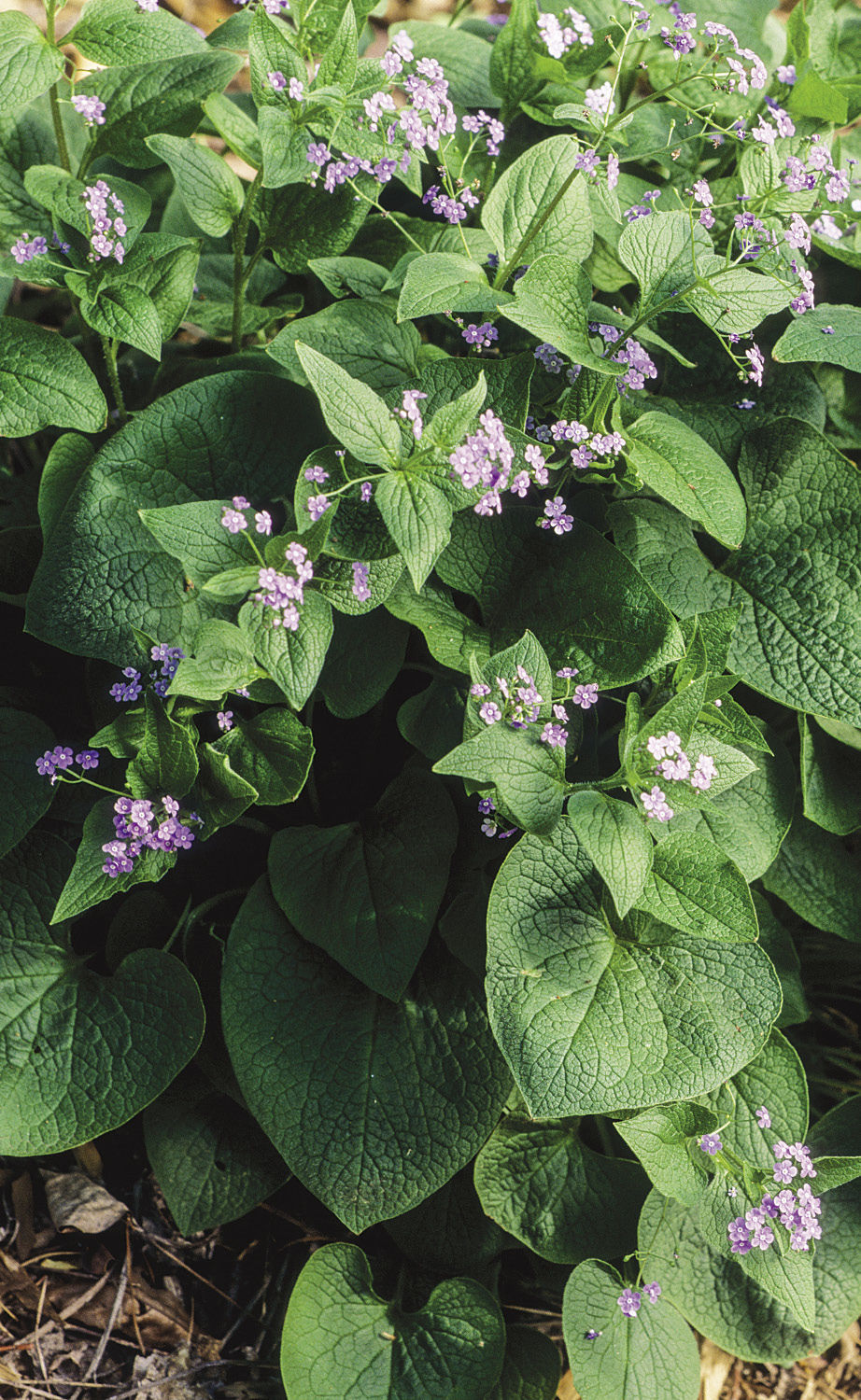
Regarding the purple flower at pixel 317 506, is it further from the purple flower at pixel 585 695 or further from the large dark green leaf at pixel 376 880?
the large dark green leaf at pixel 376 880

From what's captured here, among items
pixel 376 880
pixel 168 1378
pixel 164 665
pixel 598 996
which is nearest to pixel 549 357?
pixel 164 665

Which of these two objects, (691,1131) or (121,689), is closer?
(121,689)

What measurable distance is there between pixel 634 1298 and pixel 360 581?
121 cm

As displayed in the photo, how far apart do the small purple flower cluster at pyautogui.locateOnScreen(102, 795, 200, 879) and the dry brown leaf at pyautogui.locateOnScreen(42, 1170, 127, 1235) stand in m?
0.78

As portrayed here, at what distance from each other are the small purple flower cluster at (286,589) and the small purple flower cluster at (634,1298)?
118 centimetres

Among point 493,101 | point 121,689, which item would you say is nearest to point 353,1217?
point 121,689

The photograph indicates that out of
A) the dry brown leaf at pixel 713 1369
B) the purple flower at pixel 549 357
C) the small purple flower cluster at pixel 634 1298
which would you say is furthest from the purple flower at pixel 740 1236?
the purple flower at pixel 549 357

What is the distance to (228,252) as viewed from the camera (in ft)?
7.34

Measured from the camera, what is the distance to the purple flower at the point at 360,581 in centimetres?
142

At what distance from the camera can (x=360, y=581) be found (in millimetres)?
1430

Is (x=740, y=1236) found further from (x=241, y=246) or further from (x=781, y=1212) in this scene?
(x=241, y=246)

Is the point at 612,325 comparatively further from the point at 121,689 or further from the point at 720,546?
the point at 121,689

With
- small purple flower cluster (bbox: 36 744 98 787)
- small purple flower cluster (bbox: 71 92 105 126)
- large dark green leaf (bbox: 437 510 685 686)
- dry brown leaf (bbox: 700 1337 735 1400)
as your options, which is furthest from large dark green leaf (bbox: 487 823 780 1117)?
small purple flower cluster (bbox: 71 92 105 126)

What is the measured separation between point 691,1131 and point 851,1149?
45 cm
